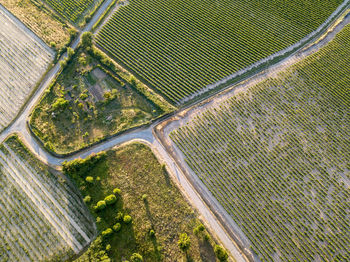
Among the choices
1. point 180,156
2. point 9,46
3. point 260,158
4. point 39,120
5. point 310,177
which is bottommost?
point 310,177

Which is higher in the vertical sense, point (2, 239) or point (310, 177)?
point (2, 239)

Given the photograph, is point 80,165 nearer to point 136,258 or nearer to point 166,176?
point 166,176

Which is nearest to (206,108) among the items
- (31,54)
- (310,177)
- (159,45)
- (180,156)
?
(180,156)

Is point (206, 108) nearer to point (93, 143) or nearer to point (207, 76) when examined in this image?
point (207, 76)

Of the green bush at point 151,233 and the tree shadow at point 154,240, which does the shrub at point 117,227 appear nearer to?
the tree shadow at point 154,240

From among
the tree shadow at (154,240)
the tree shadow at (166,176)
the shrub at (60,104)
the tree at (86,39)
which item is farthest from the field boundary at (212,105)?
the tree at (86,39)

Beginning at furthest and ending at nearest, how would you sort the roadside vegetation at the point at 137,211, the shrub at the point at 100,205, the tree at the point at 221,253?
1. the shrub at the point at 100,205
2. the roadside vegetation at the point at 137,211
3. the tree at the point at 221,253

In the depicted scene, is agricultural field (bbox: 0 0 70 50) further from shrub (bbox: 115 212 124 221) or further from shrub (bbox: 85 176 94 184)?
shrub (bbox: 115 212 124 221)
